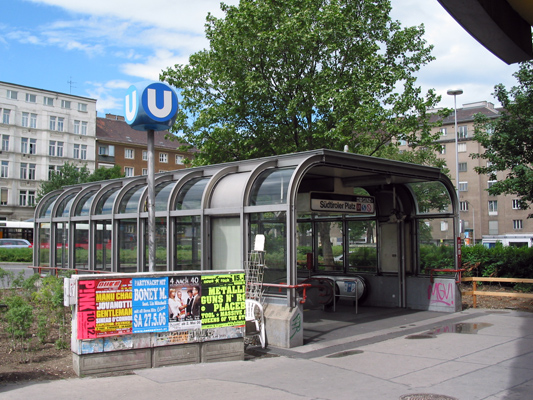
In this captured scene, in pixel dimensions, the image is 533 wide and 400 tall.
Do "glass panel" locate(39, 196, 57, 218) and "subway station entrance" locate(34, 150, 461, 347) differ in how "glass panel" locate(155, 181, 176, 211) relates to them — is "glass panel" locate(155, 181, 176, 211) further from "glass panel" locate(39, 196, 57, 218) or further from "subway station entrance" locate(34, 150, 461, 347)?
"glass panel" locate(39, 196, 57, 218)

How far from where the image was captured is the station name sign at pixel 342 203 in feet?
41.2

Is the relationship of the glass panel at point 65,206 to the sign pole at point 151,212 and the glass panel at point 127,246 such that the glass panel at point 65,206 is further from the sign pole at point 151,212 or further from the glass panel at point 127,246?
the sign pole at point 151,212

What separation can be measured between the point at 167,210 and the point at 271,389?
6.65 m

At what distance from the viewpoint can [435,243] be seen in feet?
46.5

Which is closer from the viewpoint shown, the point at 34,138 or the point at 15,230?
the point at 15,230

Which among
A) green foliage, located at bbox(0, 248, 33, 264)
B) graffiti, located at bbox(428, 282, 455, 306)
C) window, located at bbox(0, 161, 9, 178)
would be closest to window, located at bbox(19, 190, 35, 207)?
window, located at bbox(0, 161, 9, 178)

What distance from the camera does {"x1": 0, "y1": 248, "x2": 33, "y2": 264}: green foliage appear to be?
39750mm

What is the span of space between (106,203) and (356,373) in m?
10.2

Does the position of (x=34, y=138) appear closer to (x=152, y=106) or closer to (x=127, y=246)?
(x=127, y=246)

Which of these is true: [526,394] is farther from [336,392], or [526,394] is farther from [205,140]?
[205,140]

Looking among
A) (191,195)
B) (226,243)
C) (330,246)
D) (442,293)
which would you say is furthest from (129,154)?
(226,243)

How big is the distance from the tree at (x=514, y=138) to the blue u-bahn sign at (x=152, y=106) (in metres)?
11.0

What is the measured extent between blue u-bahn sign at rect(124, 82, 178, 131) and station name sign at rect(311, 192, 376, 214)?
4038 millimetres

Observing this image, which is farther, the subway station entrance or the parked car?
the parked car
